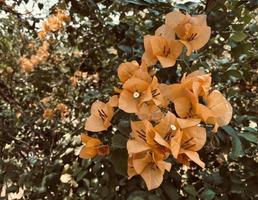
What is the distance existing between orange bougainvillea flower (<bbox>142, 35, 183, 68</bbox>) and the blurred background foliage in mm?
70

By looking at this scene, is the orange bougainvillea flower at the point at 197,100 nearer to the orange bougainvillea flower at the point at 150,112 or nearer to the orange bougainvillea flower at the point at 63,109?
the orange bougainvillea flower at the point at 150,112

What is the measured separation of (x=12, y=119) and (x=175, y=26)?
1504 mm

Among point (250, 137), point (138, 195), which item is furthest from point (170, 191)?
point (250, 137)

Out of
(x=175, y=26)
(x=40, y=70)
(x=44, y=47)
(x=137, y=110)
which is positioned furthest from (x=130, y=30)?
(x=44, y=47)

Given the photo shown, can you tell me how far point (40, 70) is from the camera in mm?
2764

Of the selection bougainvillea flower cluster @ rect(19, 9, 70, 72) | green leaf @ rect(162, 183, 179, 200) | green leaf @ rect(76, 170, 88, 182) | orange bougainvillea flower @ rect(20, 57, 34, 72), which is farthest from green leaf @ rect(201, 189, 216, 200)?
orange bougainvillea flower @ rect(20, 57, 34, 72)

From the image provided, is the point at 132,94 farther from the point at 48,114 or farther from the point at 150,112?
the point at 48,114

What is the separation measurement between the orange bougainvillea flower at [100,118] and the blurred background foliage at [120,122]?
30 millimetres

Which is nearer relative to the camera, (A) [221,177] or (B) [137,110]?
(B) [137,110]

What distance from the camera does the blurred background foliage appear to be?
107 centimetres

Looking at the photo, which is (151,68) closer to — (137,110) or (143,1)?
(137,110)

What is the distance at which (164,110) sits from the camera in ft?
2.64

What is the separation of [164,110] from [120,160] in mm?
122

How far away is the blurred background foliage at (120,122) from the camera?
1.07 m
